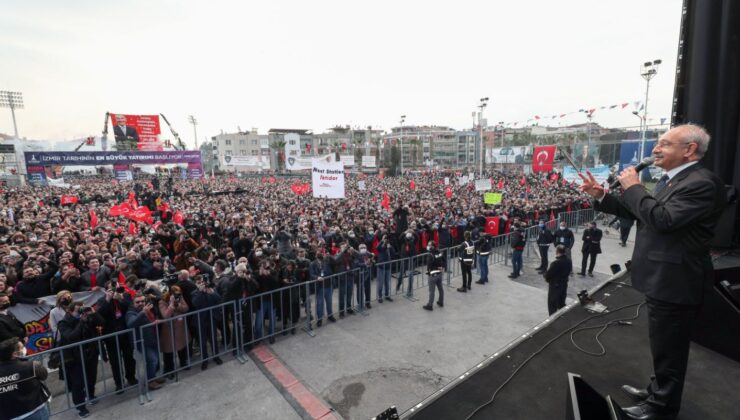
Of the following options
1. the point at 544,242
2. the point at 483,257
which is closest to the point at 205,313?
the point at 483,257

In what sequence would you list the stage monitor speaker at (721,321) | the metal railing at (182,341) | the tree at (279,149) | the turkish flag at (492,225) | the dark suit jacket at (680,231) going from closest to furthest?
1. the dark suit jacket at (680,231)
2. the stage monitor speaker at (721,321)
3. the metal railing at (182,341)
4. the turkish flag at (492,225)
5. the tree at (279,149)

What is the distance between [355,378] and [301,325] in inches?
104

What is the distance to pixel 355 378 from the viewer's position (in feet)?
20.0

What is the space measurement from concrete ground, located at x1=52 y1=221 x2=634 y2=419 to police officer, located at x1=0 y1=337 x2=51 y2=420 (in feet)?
5.22

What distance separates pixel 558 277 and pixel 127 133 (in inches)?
2491

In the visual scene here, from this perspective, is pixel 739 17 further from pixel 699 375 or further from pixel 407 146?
pixel 407 146

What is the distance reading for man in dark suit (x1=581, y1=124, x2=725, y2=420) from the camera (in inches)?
77.4

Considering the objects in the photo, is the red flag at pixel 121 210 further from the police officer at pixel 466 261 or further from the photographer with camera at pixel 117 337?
the police officer at pixel 466 261

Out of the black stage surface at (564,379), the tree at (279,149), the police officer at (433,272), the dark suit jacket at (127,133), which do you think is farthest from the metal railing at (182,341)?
the tree at (279,149)

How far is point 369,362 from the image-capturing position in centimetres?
659

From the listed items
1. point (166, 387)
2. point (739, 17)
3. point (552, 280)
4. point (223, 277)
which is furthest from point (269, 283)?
point (739, 17)

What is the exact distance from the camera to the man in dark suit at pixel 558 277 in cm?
757

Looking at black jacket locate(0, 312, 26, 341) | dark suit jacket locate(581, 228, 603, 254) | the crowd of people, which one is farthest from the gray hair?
dark suit jacket locate(581, 228, 603, 254)

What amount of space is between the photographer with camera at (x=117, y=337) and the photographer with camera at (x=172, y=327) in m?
0.50
